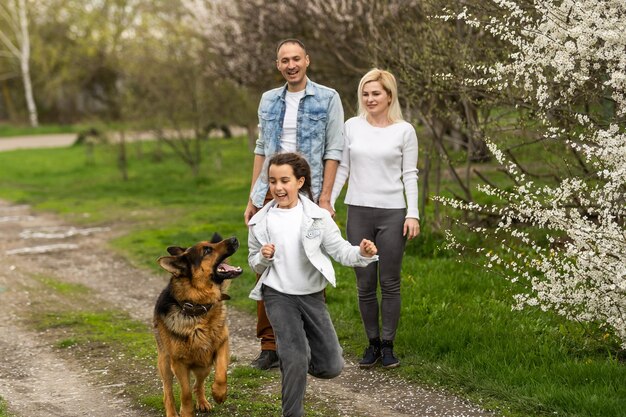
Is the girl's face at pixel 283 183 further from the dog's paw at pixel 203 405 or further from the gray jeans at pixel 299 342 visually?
the dog's paw at pixel 203 405

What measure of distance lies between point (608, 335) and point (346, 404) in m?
2.25

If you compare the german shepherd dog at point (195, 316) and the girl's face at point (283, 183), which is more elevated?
the girl's face at point (283, 183)

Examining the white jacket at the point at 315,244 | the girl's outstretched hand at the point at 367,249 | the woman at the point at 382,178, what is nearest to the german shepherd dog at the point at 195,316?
the white jacket at the point at 315,244

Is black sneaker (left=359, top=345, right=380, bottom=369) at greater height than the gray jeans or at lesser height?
lesser

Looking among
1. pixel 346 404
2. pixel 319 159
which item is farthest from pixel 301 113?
pixel 346 404

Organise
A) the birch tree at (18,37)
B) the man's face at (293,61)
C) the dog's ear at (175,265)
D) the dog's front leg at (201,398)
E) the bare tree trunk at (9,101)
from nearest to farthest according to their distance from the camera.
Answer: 1. the dog's ear at (175,265)
2. the dog's front leg at (201,398)
3. the man's face at (293,61)
4. the birch tree at (18,37)
5. the bare tree trunk at (9,101)

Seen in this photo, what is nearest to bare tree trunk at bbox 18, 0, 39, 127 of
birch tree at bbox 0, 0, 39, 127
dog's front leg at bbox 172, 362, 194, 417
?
birch tree at bbox 0, 0, 39, 127

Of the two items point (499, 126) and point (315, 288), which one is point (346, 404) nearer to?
point (315, 288)

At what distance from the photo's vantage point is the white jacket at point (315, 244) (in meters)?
5.41

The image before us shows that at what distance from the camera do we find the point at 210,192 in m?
20.6

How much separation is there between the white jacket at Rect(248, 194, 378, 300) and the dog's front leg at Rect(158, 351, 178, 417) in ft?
3.02

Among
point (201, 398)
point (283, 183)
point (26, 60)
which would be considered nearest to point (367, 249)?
point (283, 183)

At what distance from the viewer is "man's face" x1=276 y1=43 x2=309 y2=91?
6.61 m

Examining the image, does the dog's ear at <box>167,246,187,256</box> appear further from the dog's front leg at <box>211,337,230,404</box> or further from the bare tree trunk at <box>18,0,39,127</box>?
the bare tree trunk at <box>18,0,39,127</box>
